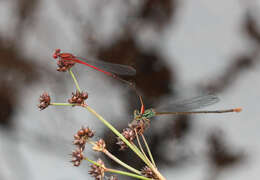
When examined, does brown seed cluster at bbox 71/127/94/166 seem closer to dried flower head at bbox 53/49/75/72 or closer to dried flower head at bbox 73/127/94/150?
dried flower head at bbox 73/127/94/150

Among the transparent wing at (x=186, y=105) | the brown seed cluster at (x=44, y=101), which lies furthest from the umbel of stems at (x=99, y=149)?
the transparent wing at (x=186, y=105)

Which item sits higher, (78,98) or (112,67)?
(112,67)

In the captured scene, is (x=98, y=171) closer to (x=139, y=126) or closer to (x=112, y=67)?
(x=139, y=126)

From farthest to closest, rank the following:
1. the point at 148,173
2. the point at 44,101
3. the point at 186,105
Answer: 1. the point at 186,105
2. the point at 44,101
3. the point at 148,173

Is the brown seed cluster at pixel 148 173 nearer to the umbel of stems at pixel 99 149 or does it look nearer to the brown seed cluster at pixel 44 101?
the umbel of stems at pixel 99 149

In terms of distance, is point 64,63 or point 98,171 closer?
point 98,171

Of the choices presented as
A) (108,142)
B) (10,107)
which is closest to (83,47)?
(10,107)

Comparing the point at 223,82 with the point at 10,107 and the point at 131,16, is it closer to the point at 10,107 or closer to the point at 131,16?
the point at 131,16

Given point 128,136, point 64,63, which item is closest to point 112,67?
point 64,63

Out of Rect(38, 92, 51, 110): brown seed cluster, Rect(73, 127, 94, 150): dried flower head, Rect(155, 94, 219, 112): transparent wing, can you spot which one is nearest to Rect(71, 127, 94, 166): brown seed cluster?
Rect(73, 127, 94, 150): dried flower head
